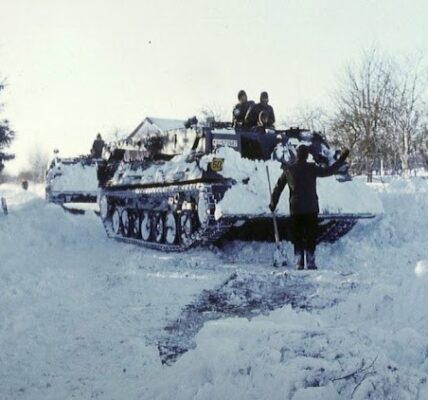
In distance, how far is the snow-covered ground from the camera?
2.91 m

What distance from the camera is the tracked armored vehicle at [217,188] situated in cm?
918

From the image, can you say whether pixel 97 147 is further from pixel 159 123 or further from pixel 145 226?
pixel 159 123

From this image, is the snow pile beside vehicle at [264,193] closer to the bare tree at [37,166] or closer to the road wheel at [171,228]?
the road wheel at [171,228]

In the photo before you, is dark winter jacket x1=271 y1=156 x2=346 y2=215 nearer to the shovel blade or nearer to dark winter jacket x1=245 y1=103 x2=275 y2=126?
the shovel blade

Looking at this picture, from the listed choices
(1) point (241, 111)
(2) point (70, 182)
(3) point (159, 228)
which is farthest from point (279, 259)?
(2) point (70, 182)

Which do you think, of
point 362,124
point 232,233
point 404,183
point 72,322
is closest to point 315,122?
point 362,124

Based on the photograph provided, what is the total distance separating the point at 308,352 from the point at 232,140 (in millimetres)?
7333

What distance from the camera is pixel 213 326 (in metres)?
3.85

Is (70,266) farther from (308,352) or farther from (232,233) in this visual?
(308,352)

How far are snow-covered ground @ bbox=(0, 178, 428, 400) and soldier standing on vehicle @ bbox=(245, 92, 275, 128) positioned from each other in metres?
3.06

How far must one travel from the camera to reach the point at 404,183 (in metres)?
12.3

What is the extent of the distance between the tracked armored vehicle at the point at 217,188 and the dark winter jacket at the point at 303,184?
45.6 inches

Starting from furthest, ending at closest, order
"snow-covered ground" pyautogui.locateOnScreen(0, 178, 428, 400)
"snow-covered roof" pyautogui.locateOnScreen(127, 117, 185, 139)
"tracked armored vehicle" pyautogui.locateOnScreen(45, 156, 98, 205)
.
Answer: "snow-covered roof" pyautogui.locateOnScreen(127, 117, 185, 139)
"tracked armored vehicle" pyautogui.locateOnScreen(45, 156, 98, 205)
"snow-covered ground" pyautogui.locateOnScreen(0, 178, 428, 400)

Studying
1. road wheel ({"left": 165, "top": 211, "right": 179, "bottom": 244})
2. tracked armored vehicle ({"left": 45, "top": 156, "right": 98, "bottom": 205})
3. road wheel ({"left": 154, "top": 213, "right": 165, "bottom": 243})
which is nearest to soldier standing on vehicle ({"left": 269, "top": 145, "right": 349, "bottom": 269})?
road wheel ({"left": 165, "top": 211, "right": 179, "bottom": 244})
